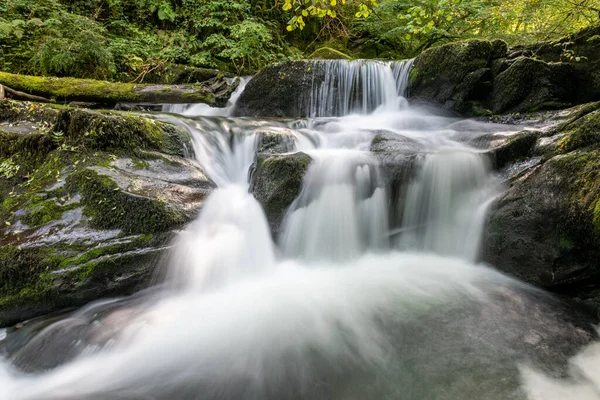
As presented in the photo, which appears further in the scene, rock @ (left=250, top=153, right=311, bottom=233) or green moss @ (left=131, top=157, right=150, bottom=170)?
rock @ (left=250, top=153, right=311, bottom=233)

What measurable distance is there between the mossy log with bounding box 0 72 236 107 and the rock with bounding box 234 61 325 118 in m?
0.87

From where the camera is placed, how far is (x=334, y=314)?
280cm

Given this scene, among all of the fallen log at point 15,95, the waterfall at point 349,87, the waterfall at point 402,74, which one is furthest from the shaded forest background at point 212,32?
the fallen log at point 15,95

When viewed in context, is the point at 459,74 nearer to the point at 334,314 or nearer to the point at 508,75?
the point at 508,75

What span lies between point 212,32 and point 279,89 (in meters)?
4.99

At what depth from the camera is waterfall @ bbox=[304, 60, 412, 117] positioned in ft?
25.6

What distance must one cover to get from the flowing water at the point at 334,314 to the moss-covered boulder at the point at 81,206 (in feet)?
0.74

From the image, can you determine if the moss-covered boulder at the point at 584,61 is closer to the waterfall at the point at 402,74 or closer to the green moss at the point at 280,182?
the waterfall at the point at 402,74

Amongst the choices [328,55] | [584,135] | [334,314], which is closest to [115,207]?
[334,314]

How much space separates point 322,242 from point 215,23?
9.82 meters

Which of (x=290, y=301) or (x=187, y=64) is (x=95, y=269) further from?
(x=187, y=64)

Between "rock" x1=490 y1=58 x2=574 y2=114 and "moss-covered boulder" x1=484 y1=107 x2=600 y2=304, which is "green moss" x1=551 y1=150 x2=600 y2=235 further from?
"rock" x1=490 y1=58 x2=574 y2=114

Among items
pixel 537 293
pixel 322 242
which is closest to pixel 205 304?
pixel 322 242

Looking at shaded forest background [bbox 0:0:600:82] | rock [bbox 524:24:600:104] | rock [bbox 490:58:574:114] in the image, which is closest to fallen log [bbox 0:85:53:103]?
shaded forest background [bbox 0:0:600:82]
